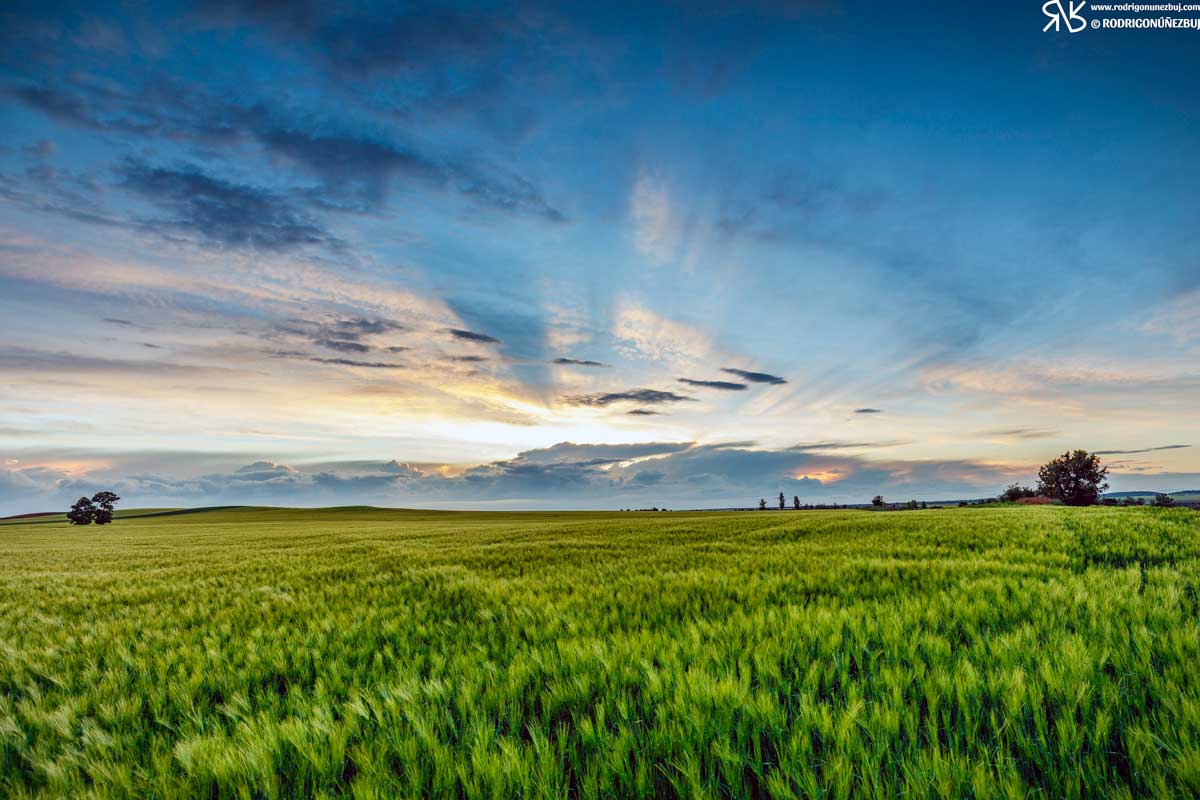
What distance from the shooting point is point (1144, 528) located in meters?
11.6

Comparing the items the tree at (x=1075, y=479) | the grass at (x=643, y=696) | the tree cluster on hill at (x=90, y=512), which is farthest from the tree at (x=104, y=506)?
the tree at (x=1075, y=479)

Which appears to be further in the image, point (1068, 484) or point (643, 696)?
point (1068, 484)

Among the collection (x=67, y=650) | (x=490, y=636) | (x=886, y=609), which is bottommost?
(x=67, y=650)

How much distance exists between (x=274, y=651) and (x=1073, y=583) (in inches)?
326

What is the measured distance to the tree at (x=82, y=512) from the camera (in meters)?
88.1

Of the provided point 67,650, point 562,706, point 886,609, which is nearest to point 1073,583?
point 886,609

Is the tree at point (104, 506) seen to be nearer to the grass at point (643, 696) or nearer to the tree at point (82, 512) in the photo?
the tree at point (82, 512)

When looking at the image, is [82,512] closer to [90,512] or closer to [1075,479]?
[90,512]

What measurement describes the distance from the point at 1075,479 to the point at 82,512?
17052 centimetres

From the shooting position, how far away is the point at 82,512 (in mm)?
→ 88438

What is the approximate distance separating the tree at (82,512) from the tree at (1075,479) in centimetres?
16580

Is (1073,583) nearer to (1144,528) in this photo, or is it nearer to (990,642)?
(990,642)

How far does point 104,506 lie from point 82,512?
163 inches

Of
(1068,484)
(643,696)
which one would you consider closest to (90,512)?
(643,696)
